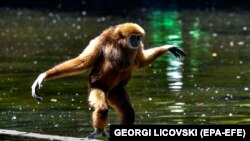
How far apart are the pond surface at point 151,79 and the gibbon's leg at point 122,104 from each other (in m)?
1.06

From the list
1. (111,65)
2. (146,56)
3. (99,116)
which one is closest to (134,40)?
(111,65)

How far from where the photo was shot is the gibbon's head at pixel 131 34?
35.9ft

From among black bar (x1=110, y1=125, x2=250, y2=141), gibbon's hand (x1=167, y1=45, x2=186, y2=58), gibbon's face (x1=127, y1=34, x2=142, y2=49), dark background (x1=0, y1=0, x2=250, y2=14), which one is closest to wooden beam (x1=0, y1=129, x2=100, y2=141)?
black bar (x1=110, y1=125, x2=250, y2=141)

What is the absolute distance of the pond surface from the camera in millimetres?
13578

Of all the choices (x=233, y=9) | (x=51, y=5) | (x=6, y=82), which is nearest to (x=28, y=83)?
(x=6, y=82)

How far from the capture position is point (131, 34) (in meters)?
10.9

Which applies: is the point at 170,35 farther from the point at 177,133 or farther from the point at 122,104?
the point at 177,133

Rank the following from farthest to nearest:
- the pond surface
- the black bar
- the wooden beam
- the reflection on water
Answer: the reflection on water → the pond surface → the wooden beam → the black bar

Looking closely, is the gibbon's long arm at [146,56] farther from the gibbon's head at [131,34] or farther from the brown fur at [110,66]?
the gibbon's head at [131,34]

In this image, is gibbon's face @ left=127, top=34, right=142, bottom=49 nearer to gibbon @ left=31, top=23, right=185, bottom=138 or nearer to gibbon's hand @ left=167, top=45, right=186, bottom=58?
gibbon @ left=31, top=23, right=185, bottom=138

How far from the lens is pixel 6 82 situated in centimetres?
1866

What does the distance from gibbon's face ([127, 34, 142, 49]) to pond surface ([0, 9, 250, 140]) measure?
5.33ft

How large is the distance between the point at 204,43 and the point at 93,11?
20444 mm

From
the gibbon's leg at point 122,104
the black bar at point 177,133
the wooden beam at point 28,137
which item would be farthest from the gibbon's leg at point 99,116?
the black bar at point 177,133
